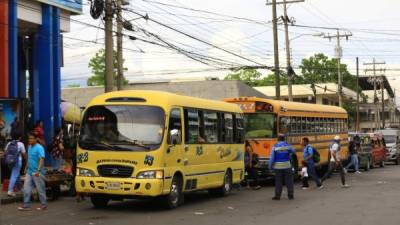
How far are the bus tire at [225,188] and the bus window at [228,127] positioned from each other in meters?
0.93

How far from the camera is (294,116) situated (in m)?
23.5

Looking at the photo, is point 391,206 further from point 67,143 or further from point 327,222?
point 67,143

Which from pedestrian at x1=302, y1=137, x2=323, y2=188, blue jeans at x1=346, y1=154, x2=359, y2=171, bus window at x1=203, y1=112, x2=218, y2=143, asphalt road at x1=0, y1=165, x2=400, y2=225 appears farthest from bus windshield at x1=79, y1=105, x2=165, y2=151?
blue jeans at x1=346, y1=154, x2=359, y2=171

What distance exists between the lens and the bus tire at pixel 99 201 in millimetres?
14692

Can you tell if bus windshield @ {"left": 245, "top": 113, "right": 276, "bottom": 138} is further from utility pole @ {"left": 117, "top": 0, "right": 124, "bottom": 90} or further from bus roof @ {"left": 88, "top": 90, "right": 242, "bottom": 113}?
bus roof @ {"left": 88, "top": 90, "right": 242, "bottom": 113}

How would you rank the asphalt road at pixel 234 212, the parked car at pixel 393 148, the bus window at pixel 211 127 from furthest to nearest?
1. the parked car at pixel 393 148
2. the bus window at pixel 211 127
3. the asphalt road at pixel 234 212

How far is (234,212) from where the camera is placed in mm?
13922

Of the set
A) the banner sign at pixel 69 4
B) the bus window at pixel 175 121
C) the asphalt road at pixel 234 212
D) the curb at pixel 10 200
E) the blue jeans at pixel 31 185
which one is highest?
the banner sign at pixel 69 4

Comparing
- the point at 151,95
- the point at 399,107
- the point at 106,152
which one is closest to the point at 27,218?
the point at 106,152

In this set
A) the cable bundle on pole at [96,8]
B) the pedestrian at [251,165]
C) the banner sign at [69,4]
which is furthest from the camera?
the banner sign at [69,4]

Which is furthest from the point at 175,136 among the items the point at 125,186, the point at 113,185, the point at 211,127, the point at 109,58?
the point at 109,58

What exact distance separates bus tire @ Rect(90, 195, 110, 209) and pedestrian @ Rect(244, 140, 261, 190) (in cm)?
737

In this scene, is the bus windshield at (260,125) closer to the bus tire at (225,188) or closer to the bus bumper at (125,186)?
the bus tire at (225,188)

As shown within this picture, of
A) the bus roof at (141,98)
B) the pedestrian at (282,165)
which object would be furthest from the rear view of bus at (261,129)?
the bus roof at (141,98)
